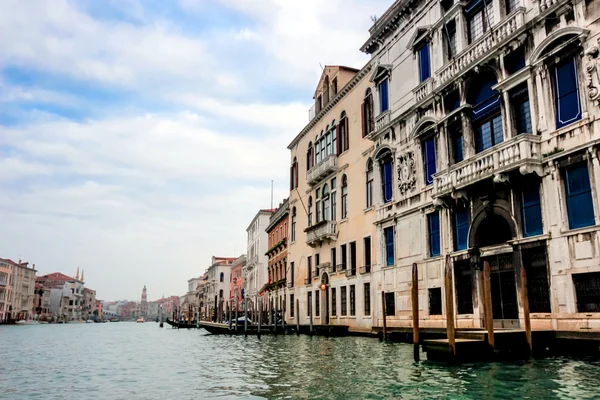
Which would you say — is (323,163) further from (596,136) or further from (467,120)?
(596,136)

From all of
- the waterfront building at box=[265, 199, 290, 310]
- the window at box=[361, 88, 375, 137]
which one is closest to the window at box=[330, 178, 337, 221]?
the window at box=[361, 88, 375, 137]

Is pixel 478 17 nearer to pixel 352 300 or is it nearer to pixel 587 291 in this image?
pixel 587 291

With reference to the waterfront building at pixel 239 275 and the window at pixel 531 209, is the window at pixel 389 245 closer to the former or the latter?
the window at pixel 531 209

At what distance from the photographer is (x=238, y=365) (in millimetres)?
13477

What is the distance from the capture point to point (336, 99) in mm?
28750

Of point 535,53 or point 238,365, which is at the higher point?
point 535,53

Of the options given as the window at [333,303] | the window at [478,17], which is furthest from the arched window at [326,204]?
the window at [478,17]

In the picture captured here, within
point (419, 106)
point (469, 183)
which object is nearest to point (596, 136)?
point (469, 183)

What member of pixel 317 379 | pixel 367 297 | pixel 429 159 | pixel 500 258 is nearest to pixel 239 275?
pixel 367 297

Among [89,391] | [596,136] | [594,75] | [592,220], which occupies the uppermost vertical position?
[594,75]

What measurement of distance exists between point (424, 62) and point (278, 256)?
973 inches

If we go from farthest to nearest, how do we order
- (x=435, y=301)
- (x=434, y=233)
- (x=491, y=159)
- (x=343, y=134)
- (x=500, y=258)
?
(x=343, y=134), (x=434, y=233), (x=435, y=301), (x=500, y=258), (x=491, y=159)

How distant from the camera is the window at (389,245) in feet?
71.3

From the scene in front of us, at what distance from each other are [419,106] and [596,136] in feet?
26.6
